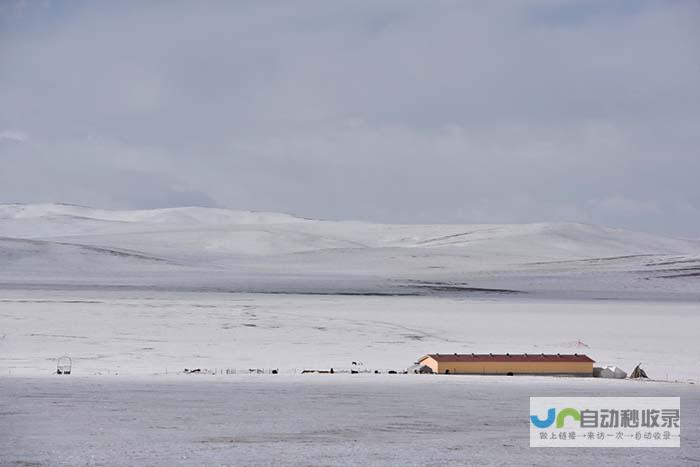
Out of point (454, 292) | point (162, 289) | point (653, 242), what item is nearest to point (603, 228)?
point (653, 242)

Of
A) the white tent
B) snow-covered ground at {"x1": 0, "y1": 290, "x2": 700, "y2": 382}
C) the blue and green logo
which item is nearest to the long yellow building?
the white tent

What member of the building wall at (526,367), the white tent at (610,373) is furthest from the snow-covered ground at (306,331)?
the building wall at (526,367)

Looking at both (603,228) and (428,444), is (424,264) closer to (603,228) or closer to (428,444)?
(603,228)

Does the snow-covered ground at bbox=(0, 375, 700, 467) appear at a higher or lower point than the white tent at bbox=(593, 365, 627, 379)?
lower

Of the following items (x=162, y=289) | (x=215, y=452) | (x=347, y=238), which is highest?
(x=347, y=238)

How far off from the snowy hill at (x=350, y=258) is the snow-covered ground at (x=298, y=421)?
33.1 meters

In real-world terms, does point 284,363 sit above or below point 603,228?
below

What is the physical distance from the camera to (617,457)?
15.3 metres

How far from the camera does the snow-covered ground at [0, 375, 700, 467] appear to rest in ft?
48.9

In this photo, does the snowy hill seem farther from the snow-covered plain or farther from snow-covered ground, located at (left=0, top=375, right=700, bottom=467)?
snow-covered ground, located at (left=0, top=375, right=700, bottom=467)

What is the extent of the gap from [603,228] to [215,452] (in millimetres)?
123880

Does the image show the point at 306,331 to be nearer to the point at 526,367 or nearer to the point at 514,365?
the point at 514,365

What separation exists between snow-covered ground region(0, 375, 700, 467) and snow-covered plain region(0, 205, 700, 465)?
0.06 meters

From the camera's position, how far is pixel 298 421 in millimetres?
18312
